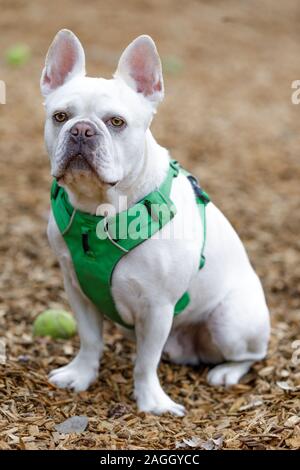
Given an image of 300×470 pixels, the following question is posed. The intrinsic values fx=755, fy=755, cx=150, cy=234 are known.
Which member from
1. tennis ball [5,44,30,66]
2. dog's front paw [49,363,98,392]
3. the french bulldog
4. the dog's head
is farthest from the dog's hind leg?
tennis ball [5,44,30,66]

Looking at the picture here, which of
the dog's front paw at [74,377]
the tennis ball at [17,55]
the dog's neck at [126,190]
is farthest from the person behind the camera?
the tennis ball at [17,55]

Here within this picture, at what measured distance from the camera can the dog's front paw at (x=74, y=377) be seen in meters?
3.94

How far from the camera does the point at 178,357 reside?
4.30 meters

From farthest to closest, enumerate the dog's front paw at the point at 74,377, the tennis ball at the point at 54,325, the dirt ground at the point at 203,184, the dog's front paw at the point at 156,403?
1. the tennis ball at the point at 54,325
2. the dog's front paw at the point at 74,377
3. the dog's front paw at the point at 156,403
4. the dirt ground at the point at 203,184

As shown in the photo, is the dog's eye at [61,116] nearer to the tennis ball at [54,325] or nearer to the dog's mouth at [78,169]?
the dog's mouth at [78,169]

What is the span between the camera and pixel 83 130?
3090mm

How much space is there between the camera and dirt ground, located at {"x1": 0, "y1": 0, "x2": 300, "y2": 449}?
3.56 metres

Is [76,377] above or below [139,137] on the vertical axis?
below

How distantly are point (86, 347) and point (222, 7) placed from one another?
1020 centimetres

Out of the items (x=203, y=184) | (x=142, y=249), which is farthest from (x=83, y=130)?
(x=203, y=184)

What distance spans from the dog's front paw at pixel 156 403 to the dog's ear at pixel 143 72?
145 centimetres

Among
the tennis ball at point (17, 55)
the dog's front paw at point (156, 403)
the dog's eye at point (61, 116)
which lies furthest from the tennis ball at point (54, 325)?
the tennis ball at point (17, 55)
